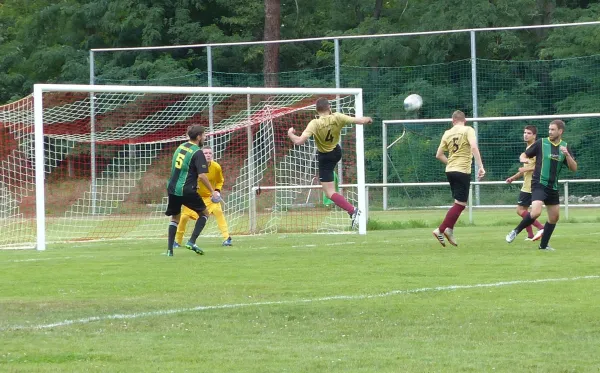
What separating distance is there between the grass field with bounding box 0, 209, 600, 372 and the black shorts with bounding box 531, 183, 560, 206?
0.64 m

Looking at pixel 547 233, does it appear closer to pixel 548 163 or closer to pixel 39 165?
pixel 548 163

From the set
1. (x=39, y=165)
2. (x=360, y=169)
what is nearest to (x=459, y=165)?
(x=360, y=169)

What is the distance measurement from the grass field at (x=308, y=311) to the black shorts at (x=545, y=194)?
25.1 inches

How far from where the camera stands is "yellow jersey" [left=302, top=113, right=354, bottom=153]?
627 inches

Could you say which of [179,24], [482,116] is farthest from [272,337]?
[179,24]

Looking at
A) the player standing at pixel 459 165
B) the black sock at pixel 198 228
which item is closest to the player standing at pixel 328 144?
the player standing at pixel 459 165

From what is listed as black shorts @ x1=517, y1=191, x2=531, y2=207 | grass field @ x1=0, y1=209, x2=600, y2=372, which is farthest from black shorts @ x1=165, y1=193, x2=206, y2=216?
black shorts @ x1=517, y1=191, x2=531, y2=207

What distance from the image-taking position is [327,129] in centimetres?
1600

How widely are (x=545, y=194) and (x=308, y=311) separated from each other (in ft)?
20.6

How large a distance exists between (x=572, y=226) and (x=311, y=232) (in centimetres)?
478

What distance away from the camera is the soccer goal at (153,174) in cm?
2111

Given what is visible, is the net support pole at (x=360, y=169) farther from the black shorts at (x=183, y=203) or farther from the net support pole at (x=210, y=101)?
the black shorts at (x=183, y=203)

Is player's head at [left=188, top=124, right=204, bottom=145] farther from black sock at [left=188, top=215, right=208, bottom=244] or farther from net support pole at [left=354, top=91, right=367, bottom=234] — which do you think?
net support pole at [left=354, top=91, right=367, bottom=234]

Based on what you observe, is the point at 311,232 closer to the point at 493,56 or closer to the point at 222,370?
the point at 493,56
